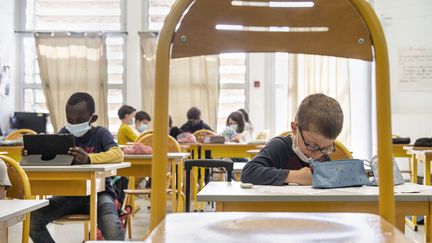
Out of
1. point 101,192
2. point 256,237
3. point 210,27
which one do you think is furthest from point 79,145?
point 256,237

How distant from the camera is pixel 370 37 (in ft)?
3.20

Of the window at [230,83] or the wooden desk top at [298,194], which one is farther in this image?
the window at [230,83]

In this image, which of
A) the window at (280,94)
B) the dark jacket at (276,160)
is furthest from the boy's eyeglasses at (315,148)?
the window at (280,94)

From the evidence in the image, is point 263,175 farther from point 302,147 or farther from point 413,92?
point 413,92

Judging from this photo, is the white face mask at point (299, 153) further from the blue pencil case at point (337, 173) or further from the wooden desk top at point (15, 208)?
the wooden desk top at point (15, 208)

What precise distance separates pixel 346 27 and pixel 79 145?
2326 millimetres

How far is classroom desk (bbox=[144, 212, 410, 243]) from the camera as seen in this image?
75 centimetres

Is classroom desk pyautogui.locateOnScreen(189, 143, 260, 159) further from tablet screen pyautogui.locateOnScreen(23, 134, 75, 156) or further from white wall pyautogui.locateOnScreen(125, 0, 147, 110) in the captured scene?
white wall pyautogui.locateOnScreen(125, 0, 147, 110)

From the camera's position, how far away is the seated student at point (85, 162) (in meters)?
2.76

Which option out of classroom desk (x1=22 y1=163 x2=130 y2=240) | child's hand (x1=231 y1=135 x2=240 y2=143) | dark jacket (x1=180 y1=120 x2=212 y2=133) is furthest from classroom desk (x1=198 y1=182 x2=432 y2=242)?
dark jacket (x1=180 y1=120 x2=212 y2=133)

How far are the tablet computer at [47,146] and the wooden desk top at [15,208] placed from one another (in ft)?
3.56

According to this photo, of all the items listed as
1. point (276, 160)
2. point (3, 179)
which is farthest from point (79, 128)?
point (276, 160)

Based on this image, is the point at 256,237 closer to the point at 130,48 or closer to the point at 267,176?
the point at 267,176

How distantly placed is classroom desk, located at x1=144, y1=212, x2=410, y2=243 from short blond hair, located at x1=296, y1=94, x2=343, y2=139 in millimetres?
1042
